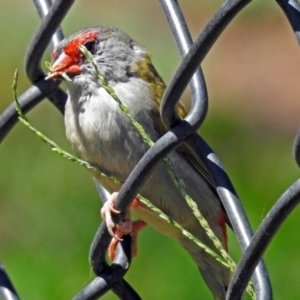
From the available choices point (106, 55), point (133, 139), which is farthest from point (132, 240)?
point (106, 55)

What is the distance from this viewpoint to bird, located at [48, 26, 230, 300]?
348 centimetres

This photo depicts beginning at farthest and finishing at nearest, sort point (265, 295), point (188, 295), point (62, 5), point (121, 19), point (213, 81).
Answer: point (121, 19) < point (213, 81) < point (188, 295) < point (62, 5) < point (265, 295)

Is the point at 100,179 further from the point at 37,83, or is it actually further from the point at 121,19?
the point at 121,19

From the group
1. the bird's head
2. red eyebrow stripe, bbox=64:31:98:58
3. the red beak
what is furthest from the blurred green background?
the red beak

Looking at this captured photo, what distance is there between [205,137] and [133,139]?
4.66 m

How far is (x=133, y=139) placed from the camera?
136 inches

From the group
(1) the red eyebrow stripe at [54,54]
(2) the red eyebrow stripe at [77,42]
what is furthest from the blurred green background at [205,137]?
(1) the red eyebrow stripe at [54,54]

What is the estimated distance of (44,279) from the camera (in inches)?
246

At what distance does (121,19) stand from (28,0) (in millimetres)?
1305

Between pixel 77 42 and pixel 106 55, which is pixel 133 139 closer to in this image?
pixel 77 42

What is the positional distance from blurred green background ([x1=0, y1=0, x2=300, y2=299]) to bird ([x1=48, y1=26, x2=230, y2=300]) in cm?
194

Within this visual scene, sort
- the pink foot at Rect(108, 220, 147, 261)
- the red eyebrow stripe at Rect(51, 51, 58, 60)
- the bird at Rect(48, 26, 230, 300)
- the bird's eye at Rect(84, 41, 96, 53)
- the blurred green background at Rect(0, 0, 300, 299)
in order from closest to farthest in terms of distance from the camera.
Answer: the pink foot at Rect(108, 220, 147, 261) < the red eyebrow stripe at Rect(51, 51, 58, 60) < the bird at Rect(48, 26, 230, 300) < the bird's eye at Rect(84, 41, 96, 53) < the blurred green background at Rect(0, 0, 300, 299)

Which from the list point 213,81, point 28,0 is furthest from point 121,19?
point 213,81

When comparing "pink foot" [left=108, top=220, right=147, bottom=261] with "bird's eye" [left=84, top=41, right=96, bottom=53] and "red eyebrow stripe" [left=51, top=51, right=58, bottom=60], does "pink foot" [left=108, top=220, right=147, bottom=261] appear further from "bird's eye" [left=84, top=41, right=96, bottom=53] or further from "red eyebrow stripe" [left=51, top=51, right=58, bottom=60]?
"bird's eye" [left=84, top=41, right=96, bottom=53]
